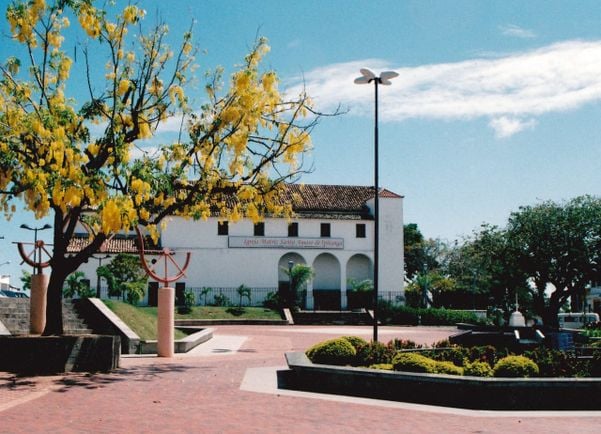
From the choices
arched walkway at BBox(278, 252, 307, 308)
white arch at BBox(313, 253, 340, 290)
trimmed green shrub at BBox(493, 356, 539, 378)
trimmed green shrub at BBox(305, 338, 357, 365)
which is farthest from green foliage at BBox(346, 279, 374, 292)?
trimmed green shrub at BBox(493, 356, 539, 378)

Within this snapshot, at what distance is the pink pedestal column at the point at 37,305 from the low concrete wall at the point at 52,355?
3510mm

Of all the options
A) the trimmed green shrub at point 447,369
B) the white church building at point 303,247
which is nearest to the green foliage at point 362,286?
the white church building at point 303,247

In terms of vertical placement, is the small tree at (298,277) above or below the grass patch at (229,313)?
above

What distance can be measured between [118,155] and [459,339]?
1190 centimetres

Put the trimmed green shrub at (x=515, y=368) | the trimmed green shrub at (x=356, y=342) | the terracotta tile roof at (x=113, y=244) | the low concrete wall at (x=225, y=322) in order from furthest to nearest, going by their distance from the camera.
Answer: the terracotta tile roof at (x=113, y=244)
the low concrete wall at (x=225, y=322)
the trimmed green shrub at (x=356, y=342)
the trimmed green shrub at (x=515, y=368)

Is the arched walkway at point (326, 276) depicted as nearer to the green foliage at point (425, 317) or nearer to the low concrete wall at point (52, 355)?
the green foliage at point (425, 317)

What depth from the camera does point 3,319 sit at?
838 inches

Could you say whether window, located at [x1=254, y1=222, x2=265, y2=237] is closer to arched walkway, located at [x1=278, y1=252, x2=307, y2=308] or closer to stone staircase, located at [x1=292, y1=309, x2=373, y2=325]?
arched walkway, located at [x1=278, y1=252, x2=307, y2=308]

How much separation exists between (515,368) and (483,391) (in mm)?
860

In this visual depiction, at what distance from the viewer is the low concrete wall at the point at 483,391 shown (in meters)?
10.7

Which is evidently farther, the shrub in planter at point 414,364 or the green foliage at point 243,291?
the green foliage at point 243,291

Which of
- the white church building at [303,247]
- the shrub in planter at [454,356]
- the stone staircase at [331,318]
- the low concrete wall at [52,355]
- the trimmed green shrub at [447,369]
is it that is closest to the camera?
the trimmed green shrub at [447,369]

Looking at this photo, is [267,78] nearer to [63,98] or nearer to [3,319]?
[63,98]

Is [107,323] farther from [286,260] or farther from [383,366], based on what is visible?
[286,260]
